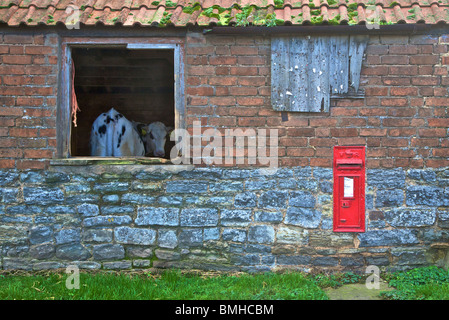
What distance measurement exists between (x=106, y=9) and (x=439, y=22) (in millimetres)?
3750

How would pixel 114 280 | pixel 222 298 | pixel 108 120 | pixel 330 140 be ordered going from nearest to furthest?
pixel 222 298 → pixel 114 280 → pixel 330 140 → pixel 108 120

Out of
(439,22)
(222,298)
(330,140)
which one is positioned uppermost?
(439,22)

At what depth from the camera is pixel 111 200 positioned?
503cm

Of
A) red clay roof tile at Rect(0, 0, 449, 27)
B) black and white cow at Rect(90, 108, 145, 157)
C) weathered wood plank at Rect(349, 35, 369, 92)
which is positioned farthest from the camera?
black and white cow at Rect(90, 108, 145, 157)

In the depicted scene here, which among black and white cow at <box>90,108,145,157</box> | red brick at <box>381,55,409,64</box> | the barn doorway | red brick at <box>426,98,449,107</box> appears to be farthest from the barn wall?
the barn doorway

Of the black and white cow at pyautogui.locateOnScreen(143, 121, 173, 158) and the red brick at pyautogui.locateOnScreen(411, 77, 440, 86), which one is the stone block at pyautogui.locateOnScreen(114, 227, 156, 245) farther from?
the red brick at pyautogui.locateOnScreen(411, 77, 440, 86)

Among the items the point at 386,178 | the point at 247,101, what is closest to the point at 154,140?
the point at 247,101

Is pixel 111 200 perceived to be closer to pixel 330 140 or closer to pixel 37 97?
pixel 37 97

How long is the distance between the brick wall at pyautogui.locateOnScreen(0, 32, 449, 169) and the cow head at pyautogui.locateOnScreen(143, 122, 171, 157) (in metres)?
2.65

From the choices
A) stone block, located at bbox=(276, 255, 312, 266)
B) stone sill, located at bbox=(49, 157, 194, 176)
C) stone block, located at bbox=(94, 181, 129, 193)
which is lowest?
stone block, located at bbox=(276, 255, 312, 266)

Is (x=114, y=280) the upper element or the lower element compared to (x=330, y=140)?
lower

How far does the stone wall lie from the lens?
501 centimetres

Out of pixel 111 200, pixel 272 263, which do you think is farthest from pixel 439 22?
pixel 111 200

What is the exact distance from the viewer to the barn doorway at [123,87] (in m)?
7.76
